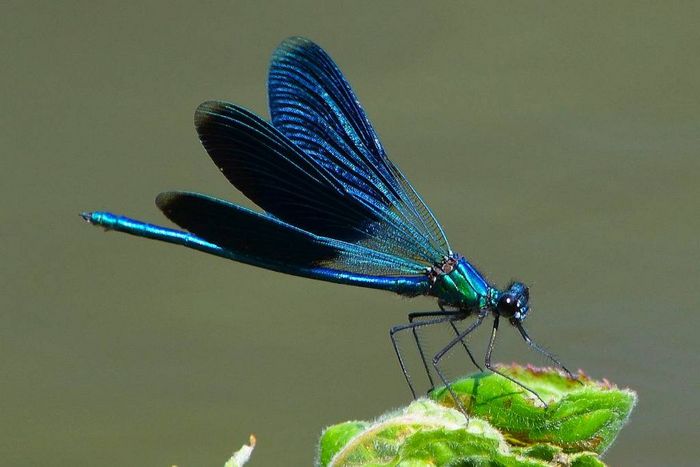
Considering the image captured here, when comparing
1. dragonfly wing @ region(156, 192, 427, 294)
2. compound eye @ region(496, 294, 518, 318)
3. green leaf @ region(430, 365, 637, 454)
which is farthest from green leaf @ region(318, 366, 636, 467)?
dragonfly wing @ region(156, 192, 427, 294)

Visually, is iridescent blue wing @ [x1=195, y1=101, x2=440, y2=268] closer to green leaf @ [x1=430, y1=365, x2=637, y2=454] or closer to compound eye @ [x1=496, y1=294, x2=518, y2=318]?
compound eye @ [x1=496, y1=294, x2=518, y2=318]

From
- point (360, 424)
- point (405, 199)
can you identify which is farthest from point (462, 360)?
point (360, 424)

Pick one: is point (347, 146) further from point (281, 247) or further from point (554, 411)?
point (554, 411)

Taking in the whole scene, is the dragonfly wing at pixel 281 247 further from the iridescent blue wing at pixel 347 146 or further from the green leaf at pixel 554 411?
the green leaf at pixel 554 411

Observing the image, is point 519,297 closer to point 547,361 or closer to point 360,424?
point 547,361

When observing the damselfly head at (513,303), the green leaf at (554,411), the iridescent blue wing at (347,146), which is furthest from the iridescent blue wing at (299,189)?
the green leaf at (554,411)

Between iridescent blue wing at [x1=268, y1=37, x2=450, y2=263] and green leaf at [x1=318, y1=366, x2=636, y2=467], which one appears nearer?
green leaf at [x1=318, y1=366, x2=636, y2=467]
